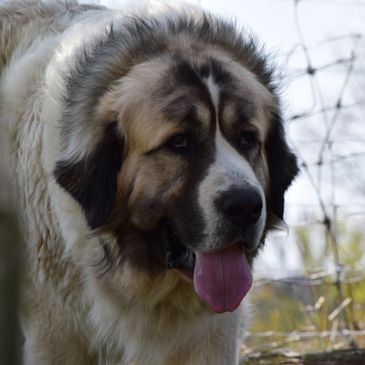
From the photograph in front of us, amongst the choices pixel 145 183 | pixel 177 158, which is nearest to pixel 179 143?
pixel 177 158

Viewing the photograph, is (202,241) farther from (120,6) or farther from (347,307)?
(347,307)

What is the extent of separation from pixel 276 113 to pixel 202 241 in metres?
0.79

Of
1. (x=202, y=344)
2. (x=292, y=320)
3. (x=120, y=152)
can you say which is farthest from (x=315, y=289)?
(x=120, y=152)

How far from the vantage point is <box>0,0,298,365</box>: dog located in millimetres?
3617

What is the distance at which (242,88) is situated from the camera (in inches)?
151

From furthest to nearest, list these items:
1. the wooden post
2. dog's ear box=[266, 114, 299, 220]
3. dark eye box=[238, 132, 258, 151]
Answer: dog's ear box=[266, 114, 299, 220] < dark eye box=[238, 132, 258, 151] < the wooden post

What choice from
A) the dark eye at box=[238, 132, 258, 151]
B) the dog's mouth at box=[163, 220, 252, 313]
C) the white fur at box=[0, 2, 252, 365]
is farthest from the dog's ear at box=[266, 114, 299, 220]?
the white fur at box=[0, 2, 252, 365]

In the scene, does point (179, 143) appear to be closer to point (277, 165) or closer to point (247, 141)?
point (247, 141)

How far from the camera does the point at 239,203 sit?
341 cm

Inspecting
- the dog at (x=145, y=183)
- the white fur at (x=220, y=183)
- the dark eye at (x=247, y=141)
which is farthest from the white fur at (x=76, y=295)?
the dark eye at (x=247, y=141)

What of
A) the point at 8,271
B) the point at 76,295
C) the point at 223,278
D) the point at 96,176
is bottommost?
the point at 76,295

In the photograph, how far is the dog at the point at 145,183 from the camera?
3617mm

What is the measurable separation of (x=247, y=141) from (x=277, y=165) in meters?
0.33

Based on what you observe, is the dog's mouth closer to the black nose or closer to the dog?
the dog
